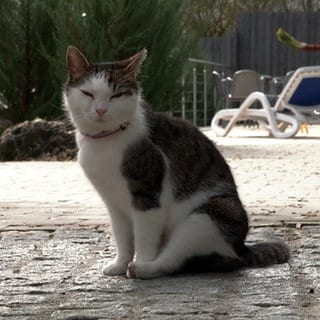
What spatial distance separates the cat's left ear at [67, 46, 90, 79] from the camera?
404 centimetres

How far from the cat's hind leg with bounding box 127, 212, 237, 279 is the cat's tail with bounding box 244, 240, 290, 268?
0.26m

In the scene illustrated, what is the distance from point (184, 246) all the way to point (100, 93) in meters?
0.70

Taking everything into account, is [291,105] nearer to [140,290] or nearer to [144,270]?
[144,270]

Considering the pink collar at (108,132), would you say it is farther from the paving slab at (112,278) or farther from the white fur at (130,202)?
the paving slab at (112,278)

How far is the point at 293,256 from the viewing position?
177 inches

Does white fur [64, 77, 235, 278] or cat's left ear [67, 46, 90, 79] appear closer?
white fur [64, 77, 235, 278]

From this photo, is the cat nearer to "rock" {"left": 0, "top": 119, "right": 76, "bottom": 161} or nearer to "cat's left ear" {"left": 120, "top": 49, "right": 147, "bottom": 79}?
"cat's left ear" {"left": 120, "top": 49, "right": 147, "bottom": 79}

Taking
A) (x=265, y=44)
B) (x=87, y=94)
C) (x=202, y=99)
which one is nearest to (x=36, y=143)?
(x=87, y=94)

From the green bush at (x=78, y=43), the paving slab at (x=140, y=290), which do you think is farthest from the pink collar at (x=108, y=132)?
the green bush at (x=78, y=43)

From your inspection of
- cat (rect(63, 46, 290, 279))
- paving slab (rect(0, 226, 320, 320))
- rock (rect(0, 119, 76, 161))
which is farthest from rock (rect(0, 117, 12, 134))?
cat (rect(63, 46, 290, 279))

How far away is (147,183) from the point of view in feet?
12.8

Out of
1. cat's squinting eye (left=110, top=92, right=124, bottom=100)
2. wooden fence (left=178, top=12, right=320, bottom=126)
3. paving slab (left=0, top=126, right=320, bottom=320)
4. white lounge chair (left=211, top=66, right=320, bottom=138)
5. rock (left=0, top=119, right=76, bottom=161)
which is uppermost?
cat's squinting eye (left=110, top=92, right=124, bottom=100)

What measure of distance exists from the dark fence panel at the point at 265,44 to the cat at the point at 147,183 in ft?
73.0

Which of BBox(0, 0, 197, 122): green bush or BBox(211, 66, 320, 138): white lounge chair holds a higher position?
BBox(0, 0, 197, 122): green bush
